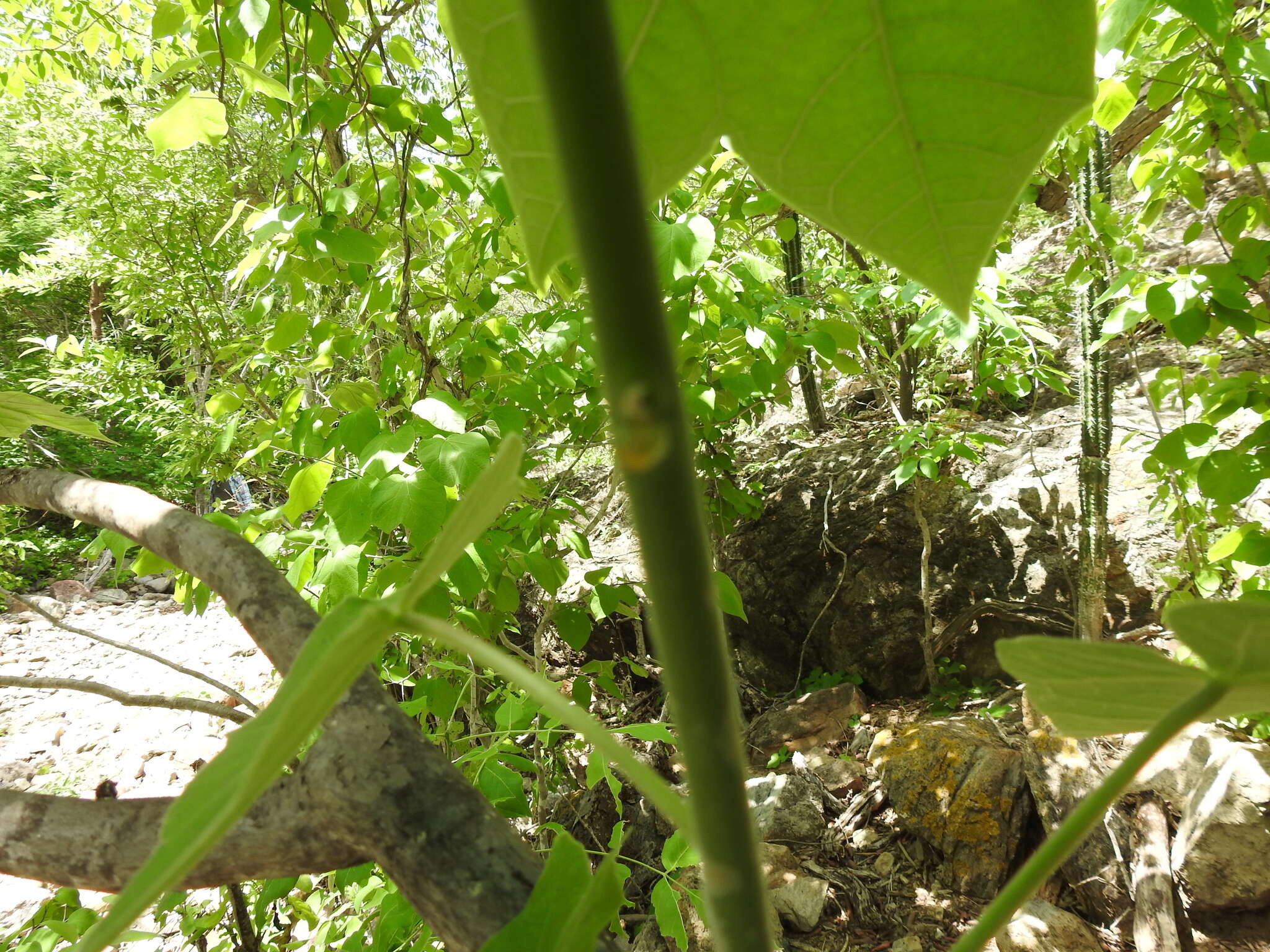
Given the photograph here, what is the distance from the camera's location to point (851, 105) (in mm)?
161

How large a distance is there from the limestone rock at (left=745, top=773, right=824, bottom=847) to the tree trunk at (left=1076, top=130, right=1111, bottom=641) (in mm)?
913

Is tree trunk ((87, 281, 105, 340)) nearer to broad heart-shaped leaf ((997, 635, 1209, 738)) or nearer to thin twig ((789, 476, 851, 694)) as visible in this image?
thin twig ((789, 476, 851, 694))

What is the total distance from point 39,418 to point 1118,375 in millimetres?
3288

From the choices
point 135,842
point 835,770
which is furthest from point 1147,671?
point 835,770

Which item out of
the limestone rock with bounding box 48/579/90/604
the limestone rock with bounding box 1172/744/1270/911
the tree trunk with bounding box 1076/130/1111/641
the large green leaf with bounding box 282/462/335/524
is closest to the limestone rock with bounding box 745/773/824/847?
the limestone rock with bounding box 1172/744/1270/911

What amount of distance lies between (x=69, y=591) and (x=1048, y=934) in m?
4.82

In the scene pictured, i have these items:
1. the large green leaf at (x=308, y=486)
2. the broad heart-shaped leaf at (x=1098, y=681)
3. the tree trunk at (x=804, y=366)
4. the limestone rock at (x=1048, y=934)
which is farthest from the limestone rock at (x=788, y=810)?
the broad heart-shaped leaf at (x=1098, y=681)

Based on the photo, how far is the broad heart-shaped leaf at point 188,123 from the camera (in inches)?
34.1

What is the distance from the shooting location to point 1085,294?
197 cm

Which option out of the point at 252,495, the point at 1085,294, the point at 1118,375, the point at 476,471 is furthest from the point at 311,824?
the point at 252,495

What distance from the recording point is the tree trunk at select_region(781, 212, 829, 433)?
7.88 feet

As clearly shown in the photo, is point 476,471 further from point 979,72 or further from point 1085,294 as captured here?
point 1085,294

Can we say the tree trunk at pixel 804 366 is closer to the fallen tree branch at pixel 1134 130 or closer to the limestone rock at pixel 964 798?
the fallen tree branch at pixel 1134 130

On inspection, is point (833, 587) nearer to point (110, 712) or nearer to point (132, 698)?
point (132, 698)
